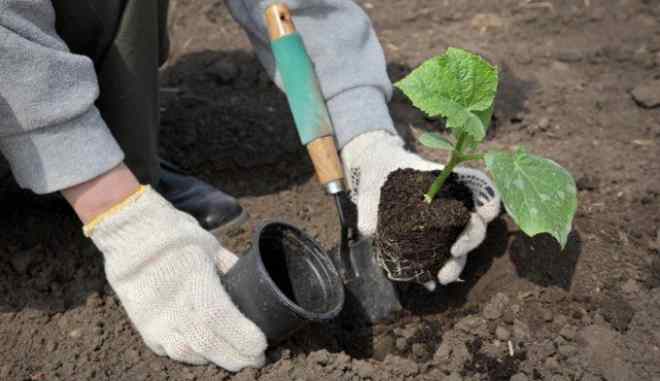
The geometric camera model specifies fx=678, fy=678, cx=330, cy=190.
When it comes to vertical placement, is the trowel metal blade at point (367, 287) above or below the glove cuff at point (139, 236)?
below

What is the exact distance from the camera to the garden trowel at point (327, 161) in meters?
1.60

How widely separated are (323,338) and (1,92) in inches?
35.6

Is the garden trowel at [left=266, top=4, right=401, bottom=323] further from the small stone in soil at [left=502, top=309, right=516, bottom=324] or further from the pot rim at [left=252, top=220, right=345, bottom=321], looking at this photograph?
the small stone in soil at [left=502, top=309, right=516, bottom=324]

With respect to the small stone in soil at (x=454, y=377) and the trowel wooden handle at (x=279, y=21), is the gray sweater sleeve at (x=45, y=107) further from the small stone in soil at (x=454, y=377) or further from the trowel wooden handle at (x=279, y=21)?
the small stone in soil at (x=454, y=377)

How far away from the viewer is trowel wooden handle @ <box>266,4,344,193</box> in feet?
5.25

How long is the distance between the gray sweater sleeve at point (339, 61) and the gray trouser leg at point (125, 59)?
27 centimetres

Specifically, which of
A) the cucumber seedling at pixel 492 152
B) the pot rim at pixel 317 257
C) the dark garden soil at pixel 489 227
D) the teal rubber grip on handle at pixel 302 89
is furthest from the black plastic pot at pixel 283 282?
the cucumber seedling at pixel 492 152

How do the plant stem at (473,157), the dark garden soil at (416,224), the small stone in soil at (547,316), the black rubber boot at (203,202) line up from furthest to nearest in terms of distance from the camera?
1. the black rubber boot at (203,202)
2. the small stone in soil at (547,316)
3. the dark garden soil at (416,224)
4. the plant stem at (473,157)

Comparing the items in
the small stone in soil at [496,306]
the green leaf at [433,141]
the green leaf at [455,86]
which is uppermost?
the green leaf at [455,86]

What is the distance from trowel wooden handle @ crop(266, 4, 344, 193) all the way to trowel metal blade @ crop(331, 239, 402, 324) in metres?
0.19

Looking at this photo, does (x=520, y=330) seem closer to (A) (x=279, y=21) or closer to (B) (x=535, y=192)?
(B) (x=535, y=192)

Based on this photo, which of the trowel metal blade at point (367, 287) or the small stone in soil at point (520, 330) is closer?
the small stone in soil at point (520, 330)

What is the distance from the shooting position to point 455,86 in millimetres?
1340

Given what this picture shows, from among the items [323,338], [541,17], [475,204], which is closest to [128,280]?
[323,338]
